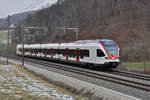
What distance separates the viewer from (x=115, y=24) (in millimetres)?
74500

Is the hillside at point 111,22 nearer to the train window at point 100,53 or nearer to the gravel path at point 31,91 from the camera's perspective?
the train window at point 100,53

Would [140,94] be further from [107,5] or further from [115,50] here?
[107,5]

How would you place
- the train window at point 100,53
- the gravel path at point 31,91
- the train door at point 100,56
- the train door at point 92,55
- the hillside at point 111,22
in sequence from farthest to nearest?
the hillside at point 111,22 → the train door at point 92,55 → the train window at point 100,53 → the train door at point 100,56 → the gravel path at point 31,91

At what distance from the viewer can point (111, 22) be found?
79.1m

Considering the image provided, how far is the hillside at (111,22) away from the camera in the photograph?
58125 millimetres

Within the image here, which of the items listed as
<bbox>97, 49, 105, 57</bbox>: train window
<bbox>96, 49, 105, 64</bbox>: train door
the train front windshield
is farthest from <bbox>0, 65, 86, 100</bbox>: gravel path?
the train front windshield

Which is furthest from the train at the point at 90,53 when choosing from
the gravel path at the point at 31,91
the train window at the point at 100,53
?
the gravel path at the point at 31,91

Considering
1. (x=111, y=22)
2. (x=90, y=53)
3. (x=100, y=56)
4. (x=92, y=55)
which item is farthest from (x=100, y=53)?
(x=111, y=22)

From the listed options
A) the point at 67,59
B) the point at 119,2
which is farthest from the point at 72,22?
the point at 67,59

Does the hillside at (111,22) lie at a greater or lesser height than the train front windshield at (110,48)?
greater

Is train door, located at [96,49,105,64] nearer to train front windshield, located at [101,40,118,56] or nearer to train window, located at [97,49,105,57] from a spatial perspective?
train window, located at [97,49,105,57]

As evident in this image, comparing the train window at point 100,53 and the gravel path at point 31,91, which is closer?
the gravel path at point 31,91

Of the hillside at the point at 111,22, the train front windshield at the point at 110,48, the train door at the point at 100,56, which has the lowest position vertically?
the train door at the point at 100,56

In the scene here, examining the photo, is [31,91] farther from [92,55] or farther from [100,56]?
[92,55]
